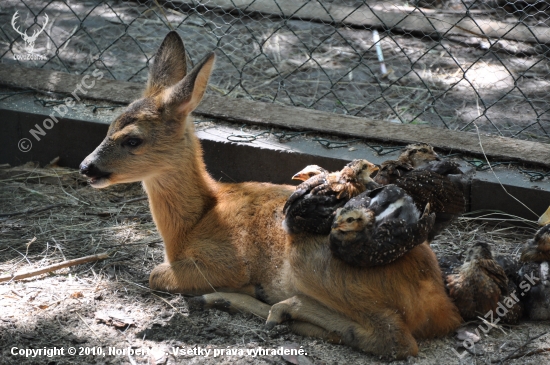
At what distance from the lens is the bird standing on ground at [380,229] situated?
4.21m

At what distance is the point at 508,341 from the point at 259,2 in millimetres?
5592

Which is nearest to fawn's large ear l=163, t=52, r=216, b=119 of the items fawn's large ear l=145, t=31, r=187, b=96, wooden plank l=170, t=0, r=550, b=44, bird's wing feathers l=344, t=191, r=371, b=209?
fawn's large ear l=145, t=31, r=187, b=96

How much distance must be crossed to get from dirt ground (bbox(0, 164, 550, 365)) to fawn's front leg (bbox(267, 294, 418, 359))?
0.07 meters

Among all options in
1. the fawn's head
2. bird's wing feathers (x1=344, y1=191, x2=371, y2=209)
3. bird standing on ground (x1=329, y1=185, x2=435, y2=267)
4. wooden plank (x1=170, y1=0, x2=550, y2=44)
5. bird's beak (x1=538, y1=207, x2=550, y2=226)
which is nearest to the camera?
bird standing on ground (x1=329, y1=185, x2=435, y2=267)

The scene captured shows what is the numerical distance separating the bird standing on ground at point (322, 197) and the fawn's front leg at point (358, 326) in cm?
47

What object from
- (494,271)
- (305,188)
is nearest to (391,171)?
(305,188)

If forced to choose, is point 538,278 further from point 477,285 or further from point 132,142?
point 132,142

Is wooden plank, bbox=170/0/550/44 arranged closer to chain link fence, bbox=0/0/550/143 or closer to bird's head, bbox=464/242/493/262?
chain link fence, bbox=0/0/550/143

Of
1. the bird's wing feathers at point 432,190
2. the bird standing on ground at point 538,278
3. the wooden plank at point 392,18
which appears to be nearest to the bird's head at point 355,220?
the bird's wing feathers at point 432,190

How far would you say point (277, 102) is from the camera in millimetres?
7379

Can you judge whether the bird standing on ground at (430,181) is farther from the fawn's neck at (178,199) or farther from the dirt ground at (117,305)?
the fawn's neck at (178,199)

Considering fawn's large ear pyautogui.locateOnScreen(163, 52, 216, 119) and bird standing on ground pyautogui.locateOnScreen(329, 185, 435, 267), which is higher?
fawn's large ear pyautogui.locateOnScreen(163, 52, 216, 119)

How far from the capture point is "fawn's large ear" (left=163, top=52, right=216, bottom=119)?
500 cm

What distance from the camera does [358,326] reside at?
4398 millimetres
